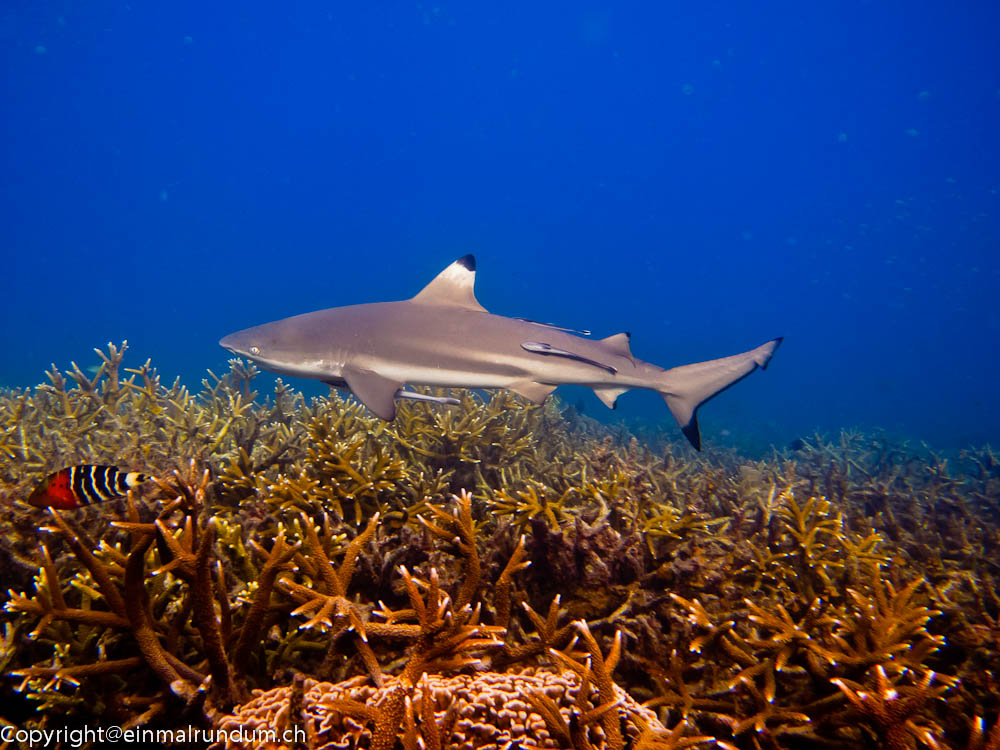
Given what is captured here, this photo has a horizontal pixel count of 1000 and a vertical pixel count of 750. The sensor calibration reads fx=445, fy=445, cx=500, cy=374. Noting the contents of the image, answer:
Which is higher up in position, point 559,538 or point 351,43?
point 351,43

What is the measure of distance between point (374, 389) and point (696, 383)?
356cm

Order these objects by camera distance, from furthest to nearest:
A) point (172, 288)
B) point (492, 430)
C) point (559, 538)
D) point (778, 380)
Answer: point (172, 288) < point (778, 380) < point (492, 430) < point (559, 538)

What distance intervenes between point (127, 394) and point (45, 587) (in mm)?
5652

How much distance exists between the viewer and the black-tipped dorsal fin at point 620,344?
5.35 m

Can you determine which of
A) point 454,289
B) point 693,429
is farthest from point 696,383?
point 454,289

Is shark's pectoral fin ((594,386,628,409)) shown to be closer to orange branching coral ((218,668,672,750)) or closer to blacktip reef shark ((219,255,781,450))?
blacktip reef shark ((219,255,781,450))

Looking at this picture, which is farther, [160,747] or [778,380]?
[778,380]

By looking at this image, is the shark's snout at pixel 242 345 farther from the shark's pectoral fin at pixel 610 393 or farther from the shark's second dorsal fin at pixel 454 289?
the shark's pectoral fin at pixel 610 393

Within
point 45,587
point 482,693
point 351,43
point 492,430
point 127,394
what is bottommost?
point 482,693

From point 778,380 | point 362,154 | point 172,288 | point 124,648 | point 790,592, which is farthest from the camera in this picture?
point 362,154

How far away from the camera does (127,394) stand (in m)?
6.75

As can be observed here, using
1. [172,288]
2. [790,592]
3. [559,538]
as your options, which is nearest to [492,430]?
[559,538]

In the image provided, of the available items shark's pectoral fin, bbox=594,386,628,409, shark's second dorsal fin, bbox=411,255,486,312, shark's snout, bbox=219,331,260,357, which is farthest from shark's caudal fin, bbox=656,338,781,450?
shark's snout, bbox=219,331,260,357

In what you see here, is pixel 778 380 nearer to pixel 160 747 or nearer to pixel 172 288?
pixel 160 747
